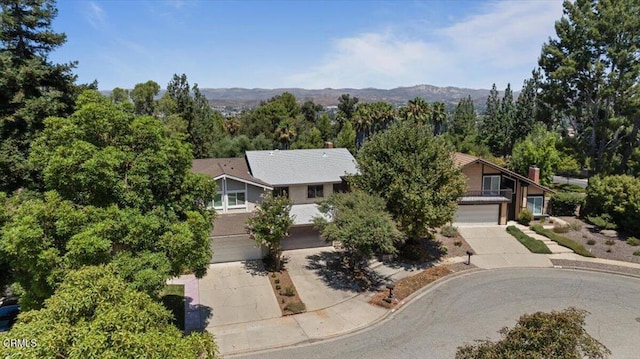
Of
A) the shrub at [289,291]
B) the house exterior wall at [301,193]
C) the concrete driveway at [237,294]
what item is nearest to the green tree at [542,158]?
the house exterior wall at [301,193]

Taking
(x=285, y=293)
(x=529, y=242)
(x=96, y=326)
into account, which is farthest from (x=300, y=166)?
(x=96, y=326)

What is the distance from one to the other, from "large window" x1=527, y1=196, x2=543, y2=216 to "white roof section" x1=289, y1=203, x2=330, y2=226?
66.2 feet

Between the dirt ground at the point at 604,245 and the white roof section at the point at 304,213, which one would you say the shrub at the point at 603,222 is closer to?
the dirt ground at the point at 604,245

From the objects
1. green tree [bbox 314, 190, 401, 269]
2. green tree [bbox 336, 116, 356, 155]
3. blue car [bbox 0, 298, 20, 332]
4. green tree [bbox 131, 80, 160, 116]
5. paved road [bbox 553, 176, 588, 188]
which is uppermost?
green tree [bbox 131, 80, 160, 116]

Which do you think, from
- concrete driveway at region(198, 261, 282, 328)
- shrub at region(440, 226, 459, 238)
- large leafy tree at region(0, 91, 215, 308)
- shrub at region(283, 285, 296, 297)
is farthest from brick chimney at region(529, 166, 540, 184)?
large leafy tree at region(0, 91, 215, 308)

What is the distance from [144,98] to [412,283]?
38670 mm

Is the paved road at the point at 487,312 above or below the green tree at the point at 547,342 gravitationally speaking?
below

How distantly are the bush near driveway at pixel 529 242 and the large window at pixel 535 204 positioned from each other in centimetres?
429

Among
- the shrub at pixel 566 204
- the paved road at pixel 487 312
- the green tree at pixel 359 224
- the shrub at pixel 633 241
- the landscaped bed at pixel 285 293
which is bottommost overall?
the paved road at pixel 487 312

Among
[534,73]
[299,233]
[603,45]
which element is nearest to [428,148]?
[299,233]

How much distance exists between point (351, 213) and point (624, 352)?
14.2m

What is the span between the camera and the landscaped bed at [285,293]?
21125mm

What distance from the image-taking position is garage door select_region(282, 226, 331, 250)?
29.6m

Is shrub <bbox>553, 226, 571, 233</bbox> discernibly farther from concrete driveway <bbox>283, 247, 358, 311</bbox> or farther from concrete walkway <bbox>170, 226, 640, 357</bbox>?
concrete driveway <bbox>283, 247, 358, 311</bbox>
